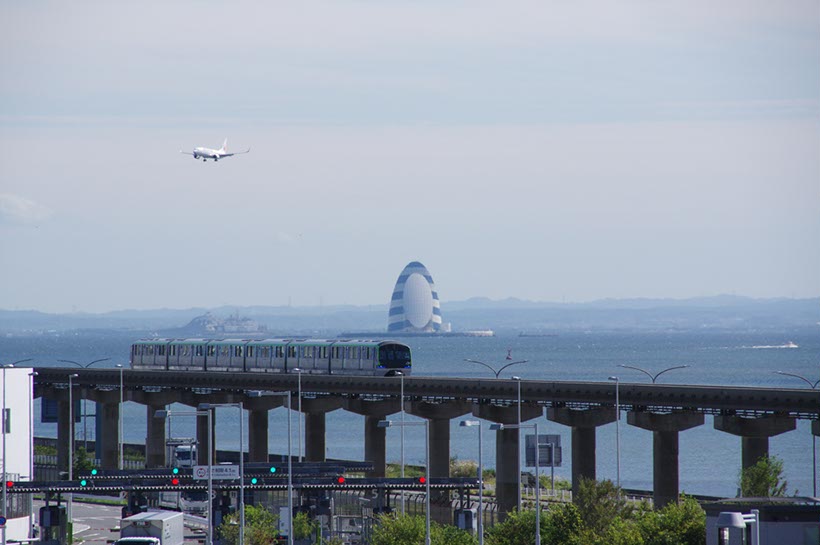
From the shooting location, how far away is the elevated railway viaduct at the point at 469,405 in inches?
3337

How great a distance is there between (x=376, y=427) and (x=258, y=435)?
17104 mm

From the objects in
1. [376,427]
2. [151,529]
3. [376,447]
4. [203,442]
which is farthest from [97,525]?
[151,529]

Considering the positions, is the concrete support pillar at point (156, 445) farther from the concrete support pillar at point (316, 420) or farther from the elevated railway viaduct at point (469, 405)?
the concrete support pillar at point (316, 420)

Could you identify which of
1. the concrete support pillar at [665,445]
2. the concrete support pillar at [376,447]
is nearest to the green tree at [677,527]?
the concrete support pillar at [665,445]

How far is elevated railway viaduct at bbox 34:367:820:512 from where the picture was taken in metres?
84.8

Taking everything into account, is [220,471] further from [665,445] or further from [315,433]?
[315,433]

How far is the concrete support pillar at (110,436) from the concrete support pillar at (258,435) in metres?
13.0

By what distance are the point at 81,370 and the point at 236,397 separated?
17754mm

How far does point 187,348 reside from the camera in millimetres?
129625

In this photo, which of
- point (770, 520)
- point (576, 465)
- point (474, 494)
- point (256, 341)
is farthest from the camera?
point (256, 341)

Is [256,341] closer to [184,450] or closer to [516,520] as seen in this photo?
[184,450]

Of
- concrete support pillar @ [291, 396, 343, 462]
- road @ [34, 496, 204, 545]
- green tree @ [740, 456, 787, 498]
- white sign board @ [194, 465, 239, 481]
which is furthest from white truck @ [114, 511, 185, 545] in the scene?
concrete support pillar @ [291, 396, 343, 462]

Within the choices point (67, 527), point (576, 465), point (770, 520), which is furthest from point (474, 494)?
point (770, 520)

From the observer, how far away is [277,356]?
120 metres
